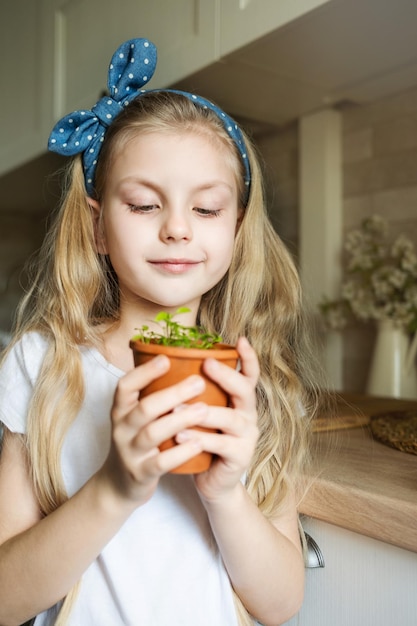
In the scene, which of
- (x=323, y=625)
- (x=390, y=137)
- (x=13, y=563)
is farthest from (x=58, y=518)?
(x=390, y=137)

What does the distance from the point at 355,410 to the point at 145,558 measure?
51 cm

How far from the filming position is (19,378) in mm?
827

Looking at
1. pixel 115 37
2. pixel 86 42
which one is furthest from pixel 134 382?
pixel 86 42

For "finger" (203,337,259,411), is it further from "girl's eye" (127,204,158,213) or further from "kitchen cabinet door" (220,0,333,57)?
"kitchen cabinet door" (220,0,333,57)

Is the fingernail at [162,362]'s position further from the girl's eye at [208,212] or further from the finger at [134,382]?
the girl's eye at [208,212]

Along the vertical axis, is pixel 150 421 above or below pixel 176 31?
below

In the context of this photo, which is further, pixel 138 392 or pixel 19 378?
pixel 19 378

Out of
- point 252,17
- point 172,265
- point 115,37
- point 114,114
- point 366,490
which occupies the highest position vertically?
point 115,37

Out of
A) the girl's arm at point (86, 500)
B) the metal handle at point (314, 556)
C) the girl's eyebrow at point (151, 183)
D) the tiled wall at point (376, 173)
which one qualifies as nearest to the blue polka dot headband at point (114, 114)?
the girl's eyebrow at point (151, 183)

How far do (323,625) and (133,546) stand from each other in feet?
0.79

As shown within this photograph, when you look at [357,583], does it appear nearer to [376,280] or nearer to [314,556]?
[314,556]

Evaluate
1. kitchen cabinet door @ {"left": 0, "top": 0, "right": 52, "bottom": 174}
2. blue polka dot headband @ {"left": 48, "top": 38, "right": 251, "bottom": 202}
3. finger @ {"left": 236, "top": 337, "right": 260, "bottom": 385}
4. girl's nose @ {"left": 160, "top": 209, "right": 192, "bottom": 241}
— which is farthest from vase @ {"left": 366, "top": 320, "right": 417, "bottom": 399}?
kitchen cabinet door @ {"left": 0, "top": 0, "right": 52, "bottom": 174}

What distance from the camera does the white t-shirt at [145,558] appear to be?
74 cm

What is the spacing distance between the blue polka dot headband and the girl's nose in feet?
0.59
